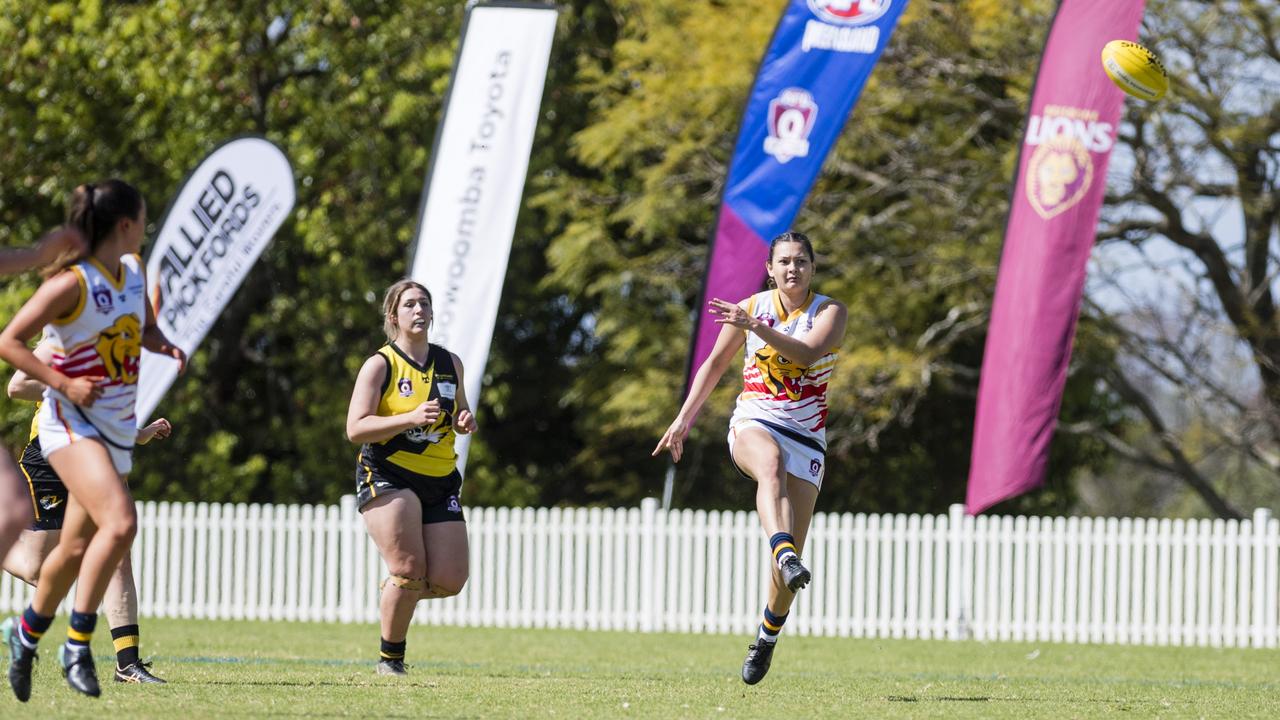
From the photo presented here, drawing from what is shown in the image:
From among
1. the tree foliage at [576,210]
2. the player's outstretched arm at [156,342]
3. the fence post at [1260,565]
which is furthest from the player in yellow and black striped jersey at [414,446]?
the tree foliage at [576,210]

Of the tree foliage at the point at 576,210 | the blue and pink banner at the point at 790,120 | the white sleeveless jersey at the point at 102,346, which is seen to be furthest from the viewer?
the tree foliage at the point at 576,210

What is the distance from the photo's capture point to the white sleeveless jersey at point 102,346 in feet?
17.3

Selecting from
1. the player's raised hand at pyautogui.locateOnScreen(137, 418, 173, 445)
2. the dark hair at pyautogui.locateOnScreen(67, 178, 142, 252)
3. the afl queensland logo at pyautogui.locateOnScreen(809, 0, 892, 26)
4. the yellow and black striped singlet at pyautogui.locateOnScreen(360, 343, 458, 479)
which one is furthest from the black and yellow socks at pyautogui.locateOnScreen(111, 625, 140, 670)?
the afl queensland logo at pyautogui.locateOnScreen(809, 0, 892, 26)

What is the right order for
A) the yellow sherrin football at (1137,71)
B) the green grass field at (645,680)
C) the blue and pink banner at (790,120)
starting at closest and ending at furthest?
the green grass field at (645,680) < the yellow sherrin football at (1137,71) < the blue and pink banner at (790,120)

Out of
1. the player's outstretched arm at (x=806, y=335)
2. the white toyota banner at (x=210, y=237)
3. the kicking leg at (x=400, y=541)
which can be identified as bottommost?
the kicking leg at (x=400, y=541)

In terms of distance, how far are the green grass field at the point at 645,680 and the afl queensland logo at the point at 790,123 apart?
4.08 meters

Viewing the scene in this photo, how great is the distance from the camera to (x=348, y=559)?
1586 centimetres

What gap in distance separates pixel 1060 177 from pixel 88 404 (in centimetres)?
958

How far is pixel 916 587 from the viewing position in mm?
15531

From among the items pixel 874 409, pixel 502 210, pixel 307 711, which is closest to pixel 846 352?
pixel 874 409

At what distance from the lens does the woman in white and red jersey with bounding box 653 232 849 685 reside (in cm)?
675

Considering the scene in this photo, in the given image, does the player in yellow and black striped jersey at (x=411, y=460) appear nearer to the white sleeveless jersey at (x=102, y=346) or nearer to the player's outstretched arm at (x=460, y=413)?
the player's outstretched arm at (x=460, y=413)

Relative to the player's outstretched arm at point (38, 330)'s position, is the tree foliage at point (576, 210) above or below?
above

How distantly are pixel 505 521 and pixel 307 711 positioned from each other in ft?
34.4
